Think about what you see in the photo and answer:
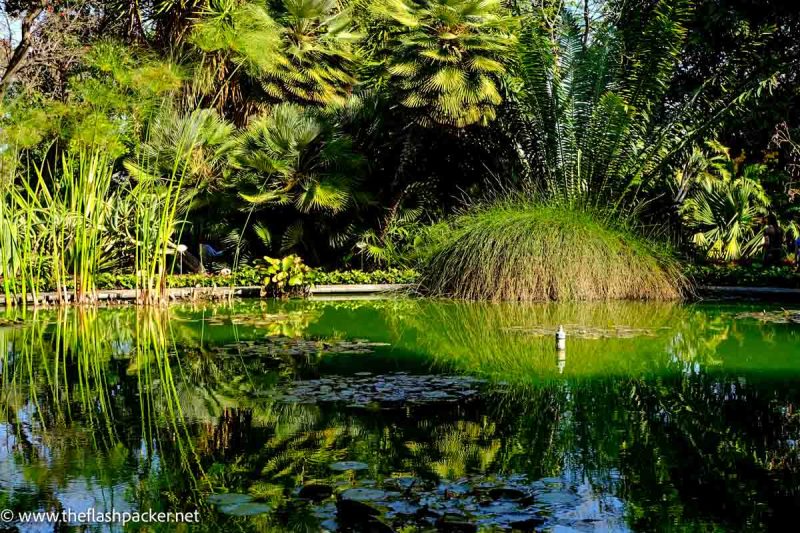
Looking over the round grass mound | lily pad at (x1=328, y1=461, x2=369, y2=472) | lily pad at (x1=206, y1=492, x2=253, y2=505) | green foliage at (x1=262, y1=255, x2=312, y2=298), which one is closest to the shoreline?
green foliage at (x1=262, y1=255, x2=312, y2=298)

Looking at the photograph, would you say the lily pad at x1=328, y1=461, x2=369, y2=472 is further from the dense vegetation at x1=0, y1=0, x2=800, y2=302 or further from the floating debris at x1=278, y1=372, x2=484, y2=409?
the dense vegetation at x1=0, y1=0, x2=800, y2=302

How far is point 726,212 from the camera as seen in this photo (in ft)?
65.8

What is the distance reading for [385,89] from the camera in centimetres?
1958

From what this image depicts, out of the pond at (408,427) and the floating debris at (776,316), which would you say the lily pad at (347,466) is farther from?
the floating debris at (776,316)

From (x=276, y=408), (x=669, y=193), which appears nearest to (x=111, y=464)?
(x=276, y=408)

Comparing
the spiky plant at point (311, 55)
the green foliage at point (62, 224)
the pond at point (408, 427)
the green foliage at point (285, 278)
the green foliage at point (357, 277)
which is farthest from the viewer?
the spiky plant at point (311, 55)

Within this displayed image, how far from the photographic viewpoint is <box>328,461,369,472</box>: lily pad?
4.70 metres

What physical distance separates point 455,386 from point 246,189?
1213cm

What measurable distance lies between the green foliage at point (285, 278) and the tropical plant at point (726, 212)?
352 inches

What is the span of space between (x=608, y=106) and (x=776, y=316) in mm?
5738

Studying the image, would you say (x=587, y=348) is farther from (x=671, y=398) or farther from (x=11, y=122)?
(x=11, y=122)

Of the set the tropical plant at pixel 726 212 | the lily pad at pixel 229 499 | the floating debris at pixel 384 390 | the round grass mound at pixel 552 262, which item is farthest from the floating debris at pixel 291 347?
the tropical plant at pixel 726 212

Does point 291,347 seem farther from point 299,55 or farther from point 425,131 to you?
point 299,55

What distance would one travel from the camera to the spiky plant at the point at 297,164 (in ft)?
60.7
